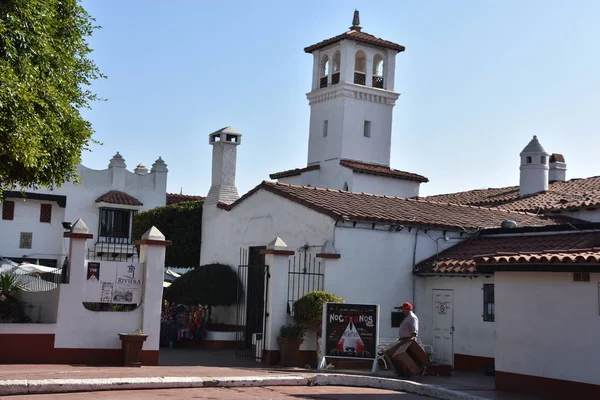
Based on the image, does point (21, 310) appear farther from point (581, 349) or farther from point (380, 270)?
point (581, 349)

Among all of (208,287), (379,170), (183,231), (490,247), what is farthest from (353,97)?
(490,247)

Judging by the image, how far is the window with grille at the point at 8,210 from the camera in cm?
4262

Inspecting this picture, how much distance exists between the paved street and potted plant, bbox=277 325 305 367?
114 inches

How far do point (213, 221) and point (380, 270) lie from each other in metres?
8.01

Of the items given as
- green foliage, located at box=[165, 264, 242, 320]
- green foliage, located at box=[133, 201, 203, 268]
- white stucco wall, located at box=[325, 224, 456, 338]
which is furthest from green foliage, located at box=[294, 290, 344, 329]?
green foliage, located at box=[133, 201, 203, 268]

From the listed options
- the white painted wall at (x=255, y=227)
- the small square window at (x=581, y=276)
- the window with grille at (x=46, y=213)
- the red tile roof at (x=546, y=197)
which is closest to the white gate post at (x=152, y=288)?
the white painted wall at (x=255, y=227)

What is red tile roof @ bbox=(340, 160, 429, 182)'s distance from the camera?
125ft

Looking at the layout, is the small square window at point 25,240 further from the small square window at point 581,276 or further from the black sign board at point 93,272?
the small square window at point 581,276

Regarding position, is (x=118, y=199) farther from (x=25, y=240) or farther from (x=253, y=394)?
(x=253, y=394)

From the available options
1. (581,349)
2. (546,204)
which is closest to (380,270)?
(581,349)

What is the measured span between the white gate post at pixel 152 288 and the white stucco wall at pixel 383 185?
20536 mm

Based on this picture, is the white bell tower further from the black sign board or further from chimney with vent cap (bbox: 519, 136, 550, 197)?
the black sign board

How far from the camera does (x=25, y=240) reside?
43.3 m

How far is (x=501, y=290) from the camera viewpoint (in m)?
15.8
